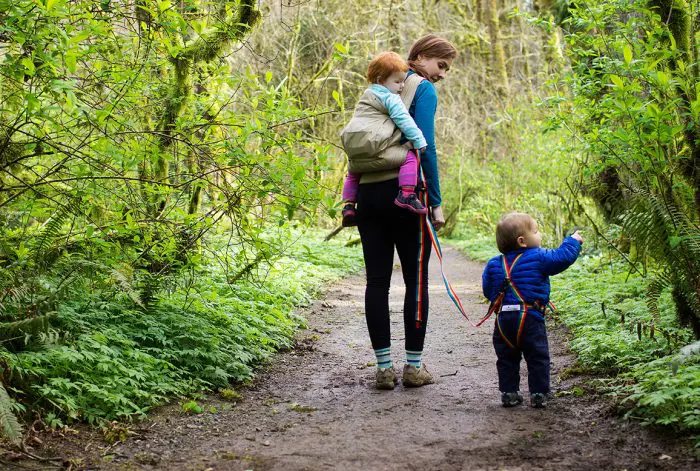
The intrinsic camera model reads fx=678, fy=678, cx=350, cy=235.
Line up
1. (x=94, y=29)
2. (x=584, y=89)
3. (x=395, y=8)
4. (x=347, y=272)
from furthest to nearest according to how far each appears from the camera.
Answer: (x=395, y=8) → (x=347, y=272) → (x=584, y=89) → (x=94, y=29)

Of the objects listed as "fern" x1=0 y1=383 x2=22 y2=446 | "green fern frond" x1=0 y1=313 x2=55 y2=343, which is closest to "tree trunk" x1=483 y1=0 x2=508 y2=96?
"green fern frond" x1=0 y1=313 x2=55 y2=343

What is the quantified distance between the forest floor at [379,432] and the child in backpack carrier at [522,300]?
19 cm

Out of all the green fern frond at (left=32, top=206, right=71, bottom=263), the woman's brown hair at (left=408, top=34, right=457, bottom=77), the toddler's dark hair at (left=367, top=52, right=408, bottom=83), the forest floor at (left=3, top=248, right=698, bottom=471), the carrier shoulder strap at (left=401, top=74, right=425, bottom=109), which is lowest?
the forest floor at (left=3, top=248, right=698, bottom=471)

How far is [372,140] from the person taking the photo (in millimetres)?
4586

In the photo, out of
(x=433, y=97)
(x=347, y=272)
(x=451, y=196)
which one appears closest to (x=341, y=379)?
(x=433, y=97)

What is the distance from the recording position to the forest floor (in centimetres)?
334

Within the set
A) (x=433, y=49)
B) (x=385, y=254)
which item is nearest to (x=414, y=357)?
(x=385, y=254)

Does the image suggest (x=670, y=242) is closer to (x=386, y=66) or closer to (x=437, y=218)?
(x=437, y=218)

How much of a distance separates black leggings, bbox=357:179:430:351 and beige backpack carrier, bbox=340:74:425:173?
6.5 inches

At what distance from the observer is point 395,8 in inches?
742

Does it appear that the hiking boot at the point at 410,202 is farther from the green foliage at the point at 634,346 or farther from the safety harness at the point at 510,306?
the green foliage at the point at 634,346

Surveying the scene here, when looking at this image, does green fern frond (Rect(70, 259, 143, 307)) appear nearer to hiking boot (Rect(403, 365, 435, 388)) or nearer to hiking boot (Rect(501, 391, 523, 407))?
hiking boot (Rect(403, 365, 435, 388))

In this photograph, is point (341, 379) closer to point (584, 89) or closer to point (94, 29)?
point (94, 29)

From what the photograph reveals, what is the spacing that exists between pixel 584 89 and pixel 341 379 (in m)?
3.48
